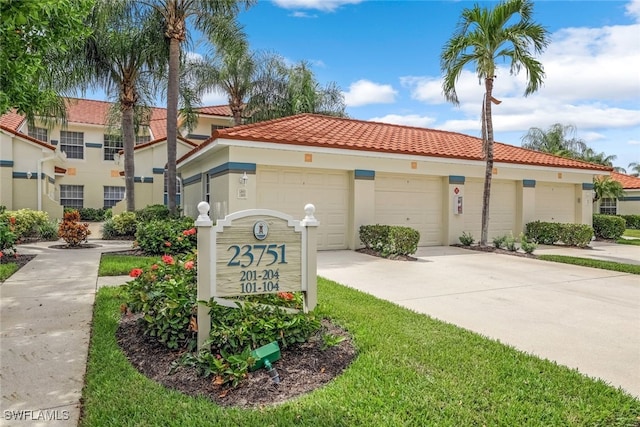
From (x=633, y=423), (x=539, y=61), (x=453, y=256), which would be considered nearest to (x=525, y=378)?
(x=633, y=423)

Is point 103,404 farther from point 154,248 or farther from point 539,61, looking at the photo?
point 539,61

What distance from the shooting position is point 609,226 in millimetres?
17984

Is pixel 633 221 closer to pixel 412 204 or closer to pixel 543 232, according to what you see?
pixel 543 232

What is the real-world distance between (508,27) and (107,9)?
39.7 feet

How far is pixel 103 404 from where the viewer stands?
3.08m

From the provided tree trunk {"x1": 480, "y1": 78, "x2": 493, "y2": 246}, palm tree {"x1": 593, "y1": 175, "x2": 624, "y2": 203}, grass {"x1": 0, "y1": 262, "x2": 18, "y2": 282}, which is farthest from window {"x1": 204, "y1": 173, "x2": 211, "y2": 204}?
palm tree {"x1": 593, "y1": 175, "x2": 624, "y2": 203}

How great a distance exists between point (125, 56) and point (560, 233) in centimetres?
1696

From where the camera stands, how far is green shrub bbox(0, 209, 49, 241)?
1355 centimetres

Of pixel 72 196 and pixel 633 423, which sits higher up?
pixel 72 196

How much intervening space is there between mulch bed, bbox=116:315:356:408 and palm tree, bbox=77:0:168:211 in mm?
12373

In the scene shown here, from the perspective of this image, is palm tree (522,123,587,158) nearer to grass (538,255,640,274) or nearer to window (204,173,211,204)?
grass (538,255,640,274)

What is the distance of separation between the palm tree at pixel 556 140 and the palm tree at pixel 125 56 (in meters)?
29.9

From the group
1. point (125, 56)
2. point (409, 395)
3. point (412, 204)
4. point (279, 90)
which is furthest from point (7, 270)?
point (279, 90)

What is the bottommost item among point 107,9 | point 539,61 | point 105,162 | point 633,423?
point 633,423
